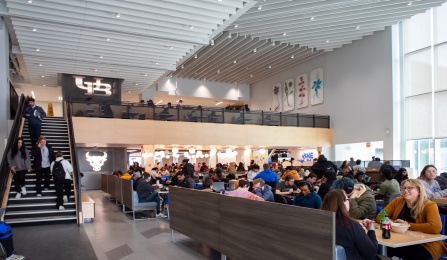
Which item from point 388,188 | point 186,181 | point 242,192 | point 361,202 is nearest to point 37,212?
point 186,181

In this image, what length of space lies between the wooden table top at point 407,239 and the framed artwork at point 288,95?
64.8ft

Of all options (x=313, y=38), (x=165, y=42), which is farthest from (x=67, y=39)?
(x=313, y=38)

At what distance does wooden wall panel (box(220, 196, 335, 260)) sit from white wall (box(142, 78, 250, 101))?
20376 millimetres

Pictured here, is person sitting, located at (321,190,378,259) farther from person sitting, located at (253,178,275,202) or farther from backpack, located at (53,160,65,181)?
backpack, located at (53,160,65,181)

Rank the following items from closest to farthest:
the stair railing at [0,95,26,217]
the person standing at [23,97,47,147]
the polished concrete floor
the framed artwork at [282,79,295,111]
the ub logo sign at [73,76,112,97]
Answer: the polished concrete floor, the stair railing at [0,95,26,217], the person standing at [23,97,47,147], the ub logo sign at [73,76,112,97], the framed artwork at [282,79,295,111]

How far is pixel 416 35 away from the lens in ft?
53.7

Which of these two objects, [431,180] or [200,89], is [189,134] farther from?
[431,180]

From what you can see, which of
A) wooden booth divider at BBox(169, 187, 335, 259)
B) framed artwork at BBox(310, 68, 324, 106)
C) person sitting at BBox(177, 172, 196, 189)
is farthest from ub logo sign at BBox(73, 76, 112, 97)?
wooden booth divider at BBox(169, 187, 335, 259)

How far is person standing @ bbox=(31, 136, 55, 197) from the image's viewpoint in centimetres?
955

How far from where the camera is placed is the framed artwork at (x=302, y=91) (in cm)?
2238

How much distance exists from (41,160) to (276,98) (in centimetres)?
1746

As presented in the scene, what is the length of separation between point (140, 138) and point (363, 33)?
36.9ft

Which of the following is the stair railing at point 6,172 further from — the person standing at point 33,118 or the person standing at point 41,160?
the person standing at point 41,160

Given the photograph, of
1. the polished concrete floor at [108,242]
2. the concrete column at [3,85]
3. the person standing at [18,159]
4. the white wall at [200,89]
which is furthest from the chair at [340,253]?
the white wall at [200,89]
